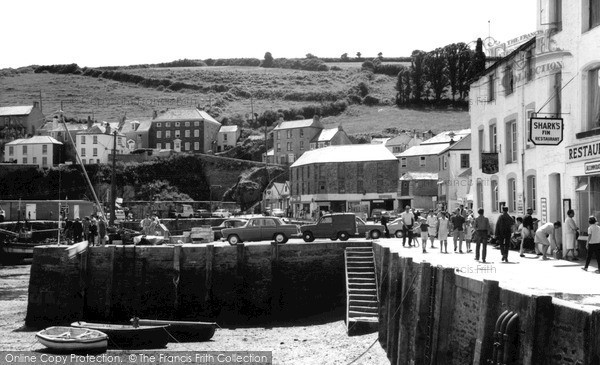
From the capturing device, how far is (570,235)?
2044 centimetres

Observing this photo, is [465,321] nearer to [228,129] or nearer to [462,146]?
[462,146]

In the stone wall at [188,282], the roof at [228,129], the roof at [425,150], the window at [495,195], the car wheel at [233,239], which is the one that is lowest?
the stone wall at [188,282]

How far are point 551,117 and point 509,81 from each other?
22.0ft

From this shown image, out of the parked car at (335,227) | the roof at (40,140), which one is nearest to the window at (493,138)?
the parked car at (335,227)

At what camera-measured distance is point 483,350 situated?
1121 cm

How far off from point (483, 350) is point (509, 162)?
18166 millimetres

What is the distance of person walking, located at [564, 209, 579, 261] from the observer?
64.4ft

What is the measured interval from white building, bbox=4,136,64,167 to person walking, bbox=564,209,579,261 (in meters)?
89.6

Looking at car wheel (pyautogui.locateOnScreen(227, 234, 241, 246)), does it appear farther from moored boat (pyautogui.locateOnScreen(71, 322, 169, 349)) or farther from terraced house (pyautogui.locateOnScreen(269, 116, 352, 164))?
terraced house (pyautogui.locateOnScreen(269, 116, 352, 164))

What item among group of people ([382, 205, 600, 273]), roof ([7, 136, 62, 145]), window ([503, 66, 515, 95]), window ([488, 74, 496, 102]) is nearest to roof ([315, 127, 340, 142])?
roof ([7, 136, 62, 145])

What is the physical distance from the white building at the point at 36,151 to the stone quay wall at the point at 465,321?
8759cm

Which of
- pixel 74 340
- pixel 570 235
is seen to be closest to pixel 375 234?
pixel 570 235

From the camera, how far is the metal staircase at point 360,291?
21844 mm

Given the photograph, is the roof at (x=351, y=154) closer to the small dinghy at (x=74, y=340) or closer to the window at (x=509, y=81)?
the window at (x=509, y=81)
